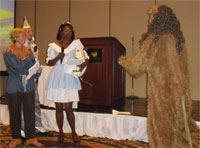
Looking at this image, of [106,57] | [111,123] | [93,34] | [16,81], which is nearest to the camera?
[16,81]

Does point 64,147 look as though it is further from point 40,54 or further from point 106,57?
Answer: point 40,54

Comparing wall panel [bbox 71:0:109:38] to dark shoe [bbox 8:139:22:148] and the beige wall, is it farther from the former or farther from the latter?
dark shoe [bbox 8:139:22:148]

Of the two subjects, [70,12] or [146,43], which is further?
[70,12]

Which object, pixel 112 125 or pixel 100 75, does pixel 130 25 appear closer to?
pixel 100 75

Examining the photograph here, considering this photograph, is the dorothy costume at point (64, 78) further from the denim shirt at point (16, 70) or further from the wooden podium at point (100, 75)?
the wooden podium at point (100, 75)

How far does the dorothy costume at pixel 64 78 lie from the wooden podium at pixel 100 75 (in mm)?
878

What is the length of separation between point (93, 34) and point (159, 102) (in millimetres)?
4928

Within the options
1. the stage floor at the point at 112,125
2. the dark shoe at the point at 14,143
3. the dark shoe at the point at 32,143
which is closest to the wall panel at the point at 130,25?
the stage floor at the point at 112,125

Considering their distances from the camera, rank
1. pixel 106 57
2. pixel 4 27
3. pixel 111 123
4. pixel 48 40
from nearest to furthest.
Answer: pixel 111 123 < pixel 106 57 < pixel 4 27 < pixel 48 40

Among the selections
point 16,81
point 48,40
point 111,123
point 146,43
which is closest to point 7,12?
point 48,40

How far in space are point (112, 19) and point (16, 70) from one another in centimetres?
418

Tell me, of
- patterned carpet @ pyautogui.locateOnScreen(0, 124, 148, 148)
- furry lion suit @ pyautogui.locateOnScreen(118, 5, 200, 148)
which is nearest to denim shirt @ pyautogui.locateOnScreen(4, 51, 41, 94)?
patterned carpet @ pyautogui.locateOnScreen(0, 124, 148, 148)

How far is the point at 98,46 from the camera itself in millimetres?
3396

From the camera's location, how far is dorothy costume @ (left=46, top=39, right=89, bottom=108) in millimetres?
2459
